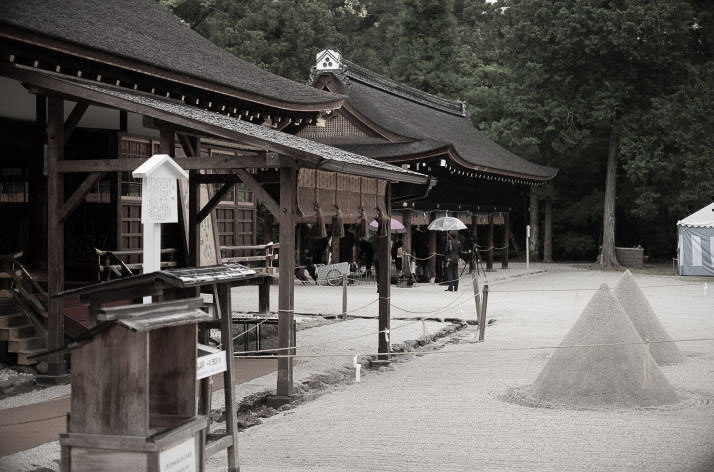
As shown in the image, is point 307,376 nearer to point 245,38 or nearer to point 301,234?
point 301,234

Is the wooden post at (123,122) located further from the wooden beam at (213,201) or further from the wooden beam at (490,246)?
Answer: the wooden beam at (490,246)

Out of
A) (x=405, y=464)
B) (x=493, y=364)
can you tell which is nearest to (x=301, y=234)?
(x=493, y=364)

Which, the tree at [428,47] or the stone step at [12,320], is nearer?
the stone step at [12,320]

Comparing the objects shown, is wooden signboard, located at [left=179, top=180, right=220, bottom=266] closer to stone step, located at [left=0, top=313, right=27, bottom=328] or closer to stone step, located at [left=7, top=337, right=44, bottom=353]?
stone step, located at [left=0, top=313, right=27, bottom=328]

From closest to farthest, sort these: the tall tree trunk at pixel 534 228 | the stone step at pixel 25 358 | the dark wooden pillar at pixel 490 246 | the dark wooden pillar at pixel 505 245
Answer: the stone step at pixel 25 358, the dark wooden pillar at pixel 490 246, the dark wooden pillar at pixel 505 245, the tall tree trunk at pixel 534 228

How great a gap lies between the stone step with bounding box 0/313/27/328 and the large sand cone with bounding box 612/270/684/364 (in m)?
7.67

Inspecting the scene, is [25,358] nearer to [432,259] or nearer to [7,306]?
[7,306]

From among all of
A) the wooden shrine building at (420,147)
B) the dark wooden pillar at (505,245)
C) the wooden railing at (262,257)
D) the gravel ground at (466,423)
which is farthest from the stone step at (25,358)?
the dark wooden pillar at (505,245)

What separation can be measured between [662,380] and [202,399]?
5401mm

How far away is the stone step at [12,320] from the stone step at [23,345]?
0.22m

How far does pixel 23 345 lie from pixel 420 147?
16.7 metres

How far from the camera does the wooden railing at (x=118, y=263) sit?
12.0m

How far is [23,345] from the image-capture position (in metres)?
10.5

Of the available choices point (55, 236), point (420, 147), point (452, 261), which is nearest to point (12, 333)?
point (55, 236)
